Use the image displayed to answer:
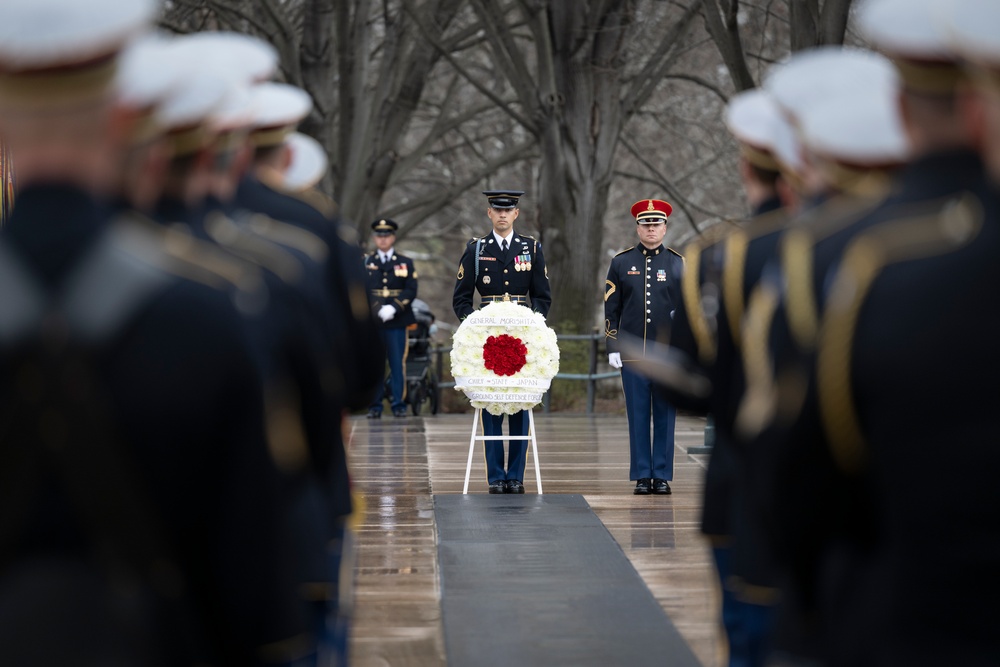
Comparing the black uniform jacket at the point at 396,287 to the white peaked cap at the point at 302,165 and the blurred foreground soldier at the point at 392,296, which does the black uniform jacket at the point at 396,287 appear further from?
the white peaked cap at the point at 302,165

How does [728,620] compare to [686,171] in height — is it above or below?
below

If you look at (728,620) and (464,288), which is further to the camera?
(464,288)

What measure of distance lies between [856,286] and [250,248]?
5.93ft

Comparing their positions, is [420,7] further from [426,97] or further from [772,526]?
[772,526]

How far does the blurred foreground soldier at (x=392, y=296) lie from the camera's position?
1884 centimetres

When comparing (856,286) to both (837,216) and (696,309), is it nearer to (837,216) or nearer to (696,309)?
(837,216)

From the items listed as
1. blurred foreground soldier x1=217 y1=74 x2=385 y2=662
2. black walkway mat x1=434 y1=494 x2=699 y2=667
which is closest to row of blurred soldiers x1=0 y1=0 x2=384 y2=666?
blurred foreground soldier x1=217 y1=74 x2=385 y2=662

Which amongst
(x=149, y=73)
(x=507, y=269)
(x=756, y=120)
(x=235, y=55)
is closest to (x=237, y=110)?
(x=235, y=55)

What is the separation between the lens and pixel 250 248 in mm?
3844

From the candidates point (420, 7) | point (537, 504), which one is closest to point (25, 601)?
point (537, 504)

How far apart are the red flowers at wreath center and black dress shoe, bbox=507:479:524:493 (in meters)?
1.04

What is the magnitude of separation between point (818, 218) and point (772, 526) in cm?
71

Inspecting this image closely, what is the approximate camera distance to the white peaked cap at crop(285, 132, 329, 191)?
19.2ft

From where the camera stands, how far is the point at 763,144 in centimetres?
478
